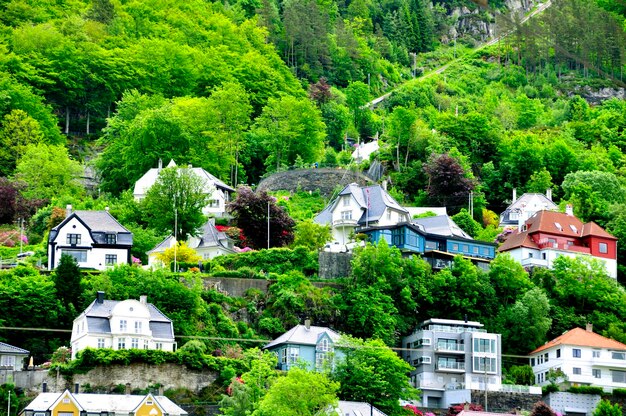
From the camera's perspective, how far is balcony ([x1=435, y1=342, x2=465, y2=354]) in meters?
78.9

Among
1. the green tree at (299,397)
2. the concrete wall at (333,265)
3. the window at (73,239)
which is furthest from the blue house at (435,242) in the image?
the green tree at (299,397)

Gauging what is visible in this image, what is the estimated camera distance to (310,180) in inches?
4222

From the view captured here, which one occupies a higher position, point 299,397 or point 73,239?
point 73,239

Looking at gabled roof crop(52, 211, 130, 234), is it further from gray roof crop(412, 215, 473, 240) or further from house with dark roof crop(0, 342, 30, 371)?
gray roof crop(412, 215, 473, 240)

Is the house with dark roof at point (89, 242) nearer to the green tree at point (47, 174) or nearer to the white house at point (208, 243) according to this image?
the white house at point (208, 243)

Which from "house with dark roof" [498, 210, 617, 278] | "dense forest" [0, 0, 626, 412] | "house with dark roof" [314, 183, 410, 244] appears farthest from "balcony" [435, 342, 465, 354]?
"house with dark roof" [314, 183, 410, 244]

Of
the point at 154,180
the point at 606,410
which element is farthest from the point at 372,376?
the point at 154,180

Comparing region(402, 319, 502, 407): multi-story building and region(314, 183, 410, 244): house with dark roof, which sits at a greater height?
region(314, 183, 410, 244): house with dark roof

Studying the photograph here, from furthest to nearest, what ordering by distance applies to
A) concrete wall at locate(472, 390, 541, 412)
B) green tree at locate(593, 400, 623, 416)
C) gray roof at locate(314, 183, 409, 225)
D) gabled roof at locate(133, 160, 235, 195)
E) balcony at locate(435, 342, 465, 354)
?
gabled roof at locate(133, 160, 235, 195) → gray roof at locate(314, 183, 409, 225) → balcony at locate(435, 342, 465, 354) → concrete wall at locate(472, 390, 541, 412) → green tree at locate(593, 400, 623, 416)

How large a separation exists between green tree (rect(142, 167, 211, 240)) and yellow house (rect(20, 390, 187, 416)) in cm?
2452

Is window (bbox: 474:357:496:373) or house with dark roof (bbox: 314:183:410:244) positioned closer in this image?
window (bbox: 474:357:496:373)

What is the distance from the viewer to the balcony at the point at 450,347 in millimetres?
78875

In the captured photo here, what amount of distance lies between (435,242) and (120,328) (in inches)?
1131

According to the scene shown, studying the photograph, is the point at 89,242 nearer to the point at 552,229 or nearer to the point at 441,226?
the point at 441,226
